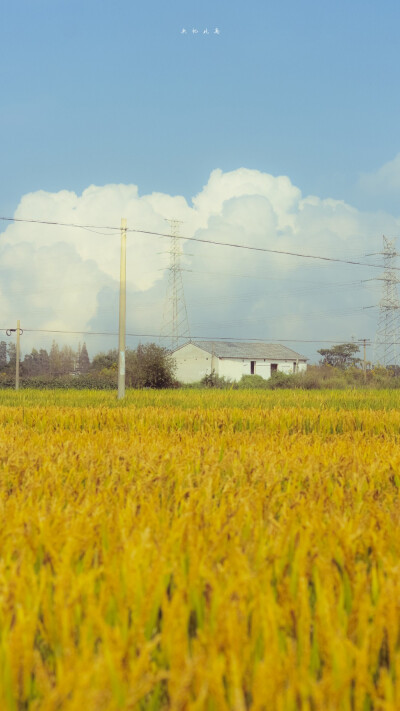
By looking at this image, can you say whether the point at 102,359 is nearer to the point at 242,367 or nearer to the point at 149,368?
the point at 242,367

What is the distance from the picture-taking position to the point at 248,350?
72.6m

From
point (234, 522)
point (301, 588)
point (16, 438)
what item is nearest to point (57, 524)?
point (234, 522)

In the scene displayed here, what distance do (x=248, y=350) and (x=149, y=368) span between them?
98.7 ft

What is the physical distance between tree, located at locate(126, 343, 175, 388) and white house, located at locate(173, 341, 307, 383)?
71.4 feet

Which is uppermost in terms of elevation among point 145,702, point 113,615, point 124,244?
point 124,244

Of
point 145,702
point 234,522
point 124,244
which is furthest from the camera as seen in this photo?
point 124,244

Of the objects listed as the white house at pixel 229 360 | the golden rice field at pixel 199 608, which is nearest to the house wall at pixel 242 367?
the white house at pixel 229 360

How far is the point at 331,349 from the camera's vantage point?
8338cm

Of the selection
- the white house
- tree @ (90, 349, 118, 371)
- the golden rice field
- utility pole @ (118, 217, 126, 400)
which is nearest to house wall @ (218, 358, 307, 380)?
the white house

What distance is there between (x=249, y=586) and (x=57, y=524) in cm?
101

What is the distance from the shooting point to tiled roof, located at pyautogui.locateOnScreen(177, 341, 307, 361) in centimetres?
6944

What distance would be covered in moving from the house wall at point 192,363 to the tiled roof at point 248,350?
2.32 feet

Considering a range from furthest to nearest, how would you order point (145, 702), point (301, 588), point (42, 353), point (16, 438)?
1. point (42, 353)
2. point (16, 438)
3. point (301, 588)
4. point (145, 702)

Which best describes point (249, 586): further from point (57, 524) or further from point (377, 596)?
point (57, 524)
